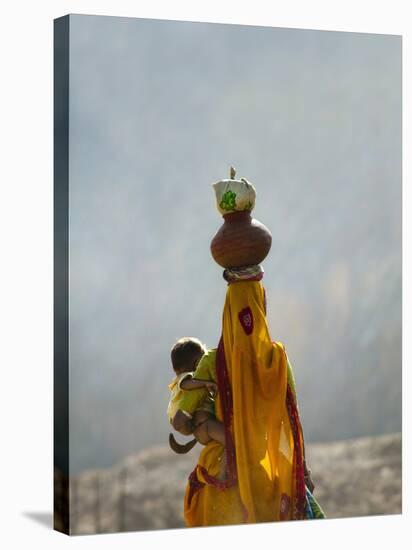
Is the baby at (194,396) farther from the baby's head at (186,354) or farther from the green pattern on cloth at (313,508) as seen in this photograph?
the green pattern on cloth at (313,508)

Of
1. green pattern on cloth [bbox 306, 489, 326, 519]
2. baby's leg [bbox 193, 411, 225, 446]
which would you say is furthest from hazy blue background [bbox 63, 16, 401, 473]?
green pattern on cloth [bbox 306, 489, 326, 519]

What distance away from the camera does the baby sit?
8.90 m

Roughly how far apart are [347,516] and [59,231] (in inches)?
91.6

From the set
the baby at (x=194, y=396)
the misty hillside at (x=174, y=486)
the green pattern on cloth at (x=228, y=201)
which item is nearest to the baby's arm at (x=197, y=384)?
the baby at (x=194, y=396)

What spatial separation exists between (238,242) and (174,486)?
1.36 metres

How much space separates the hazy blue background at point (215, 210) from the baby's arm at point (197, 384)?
137 mm

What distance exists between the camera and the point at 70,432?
8734mm

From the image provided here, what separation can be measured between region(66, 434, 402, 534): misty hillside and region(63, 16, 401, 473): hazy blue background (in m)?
0.10

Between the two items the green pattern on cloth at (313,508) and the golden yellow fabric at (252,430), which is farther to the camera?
the green pattern on cloth at (313,508)

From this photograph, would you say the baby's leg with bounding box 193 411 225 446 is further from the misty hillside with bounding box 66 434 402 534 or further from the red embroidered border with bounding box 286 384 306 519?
the red embroidered border with bounding box 286 384 306 519

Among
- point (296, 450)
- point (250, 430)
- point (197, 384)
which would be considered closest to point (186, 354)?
point (197, 384)

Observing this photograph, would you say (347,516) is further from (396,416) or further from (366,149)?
(366,149)

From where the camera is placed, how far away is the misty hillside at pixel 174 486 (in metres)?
8.81

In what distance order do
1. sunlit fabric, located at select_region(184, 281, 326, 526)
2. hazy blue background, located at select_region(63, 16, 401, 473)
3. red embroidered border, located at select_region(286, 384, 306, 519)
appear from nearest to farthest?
hazy blue background, located at select_region(63, 16, 401, 473) → sunlit fabric, located at select_region(184, 281, 326, 526) → red embroidered border, located at select_region(286, 384, 306, 519)
